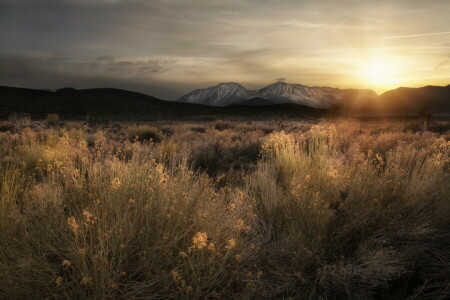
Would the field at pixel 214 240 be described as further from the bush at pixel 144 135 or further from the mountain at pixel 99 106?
the mountain at pixel 99 106

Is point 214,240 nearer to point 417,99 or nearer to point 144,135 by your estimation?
point 144,135

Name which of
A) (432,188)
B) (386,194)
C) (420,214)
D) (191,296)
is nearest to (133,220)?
(191,296)

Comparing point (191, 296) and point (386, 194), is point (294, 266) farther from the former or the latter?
point (386, 194)

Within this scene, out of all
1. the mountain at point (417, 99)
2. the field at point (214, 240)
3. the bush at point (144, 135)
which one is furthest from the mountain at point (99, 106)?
the mountain at point (417, 99)

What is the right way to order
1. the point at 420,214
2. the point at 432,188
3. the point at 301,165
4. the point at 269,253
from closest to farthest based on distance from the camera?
the point at 269,253 → the point at 420,214 → the point at 432,188 → the point at 301,165

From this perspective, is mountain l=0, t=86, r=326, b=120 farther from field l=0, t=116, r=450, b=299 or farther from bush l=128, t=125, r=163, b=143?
field l=0, t=116, r=450, b=299

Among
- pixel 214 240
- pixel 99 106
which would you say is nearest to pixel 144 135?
pixel 214 240

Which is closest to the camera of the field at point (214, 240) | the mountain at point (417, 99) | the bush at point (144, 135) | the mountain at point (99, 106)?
the field at point (214, 240)

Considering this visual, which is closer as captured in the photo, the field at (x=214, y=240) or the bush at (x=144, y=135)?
the field at (x=214, y=240)

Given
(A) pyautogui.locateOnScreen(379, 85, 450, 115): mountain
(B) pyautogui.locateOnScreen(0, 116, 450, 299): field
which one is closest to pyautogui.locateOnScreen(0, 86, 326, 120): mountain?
(B) pyautogui.locateOnScreen(0, 116, 450, 299): field

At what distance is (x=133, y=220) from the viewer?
304cm

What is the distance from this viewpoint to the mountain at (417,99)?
16738 cm

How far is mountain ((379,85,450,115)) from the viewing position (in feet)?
549

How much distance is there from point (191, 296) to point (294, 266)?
1276 mm
